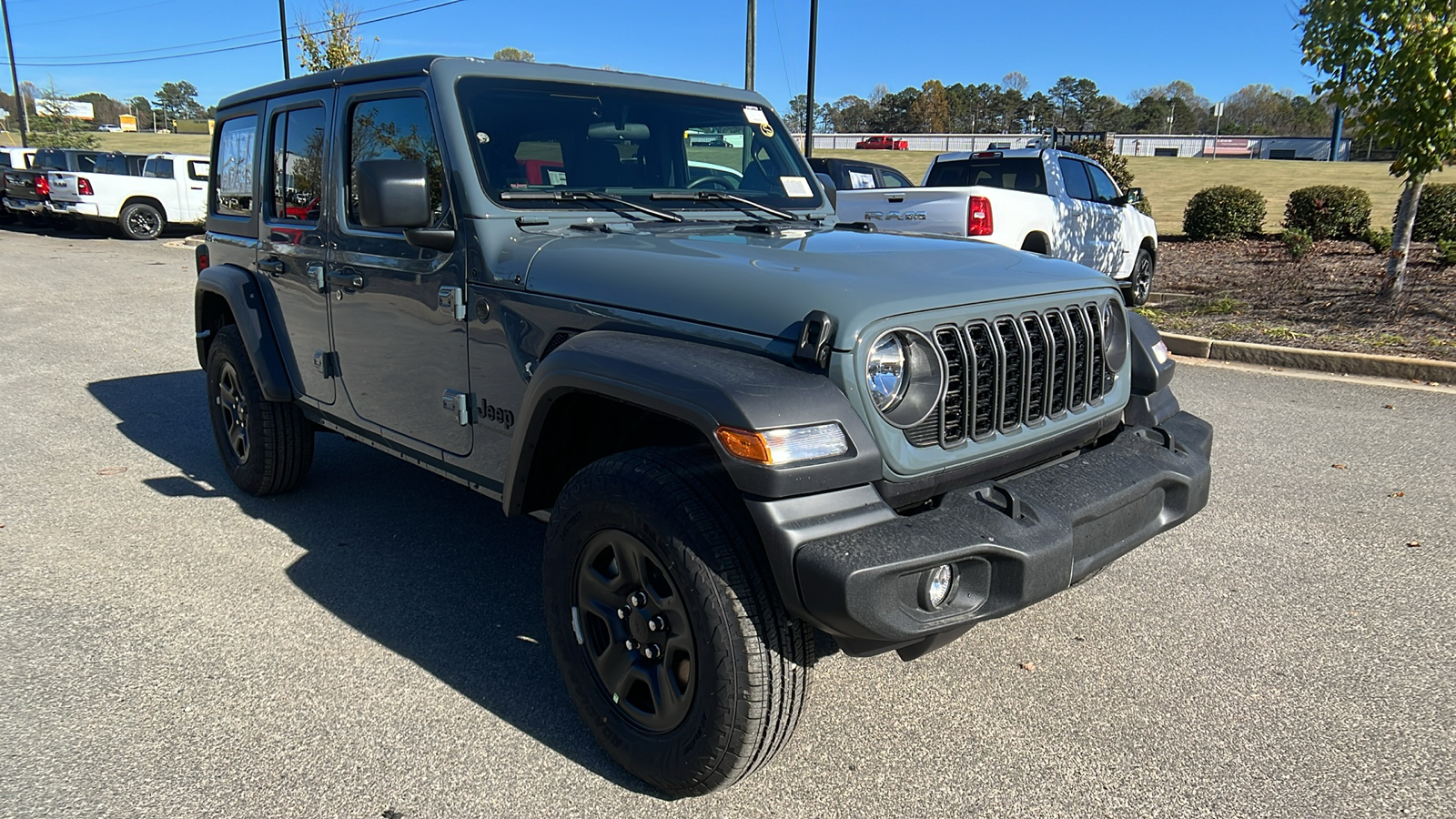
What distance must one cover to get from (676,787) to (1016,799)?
2.94 ft

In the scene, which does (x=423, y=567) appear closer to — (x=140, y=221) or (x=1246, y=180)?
(x=140, y=221)

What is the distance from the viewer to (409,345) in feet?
11.8

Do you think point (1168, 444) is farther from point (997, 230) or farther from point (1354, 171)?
point (1354, 171)

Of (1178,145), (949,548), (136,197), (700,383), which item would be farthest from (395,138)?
(1178,145)

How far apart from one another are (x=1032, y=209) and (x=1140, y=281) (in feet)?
9.80

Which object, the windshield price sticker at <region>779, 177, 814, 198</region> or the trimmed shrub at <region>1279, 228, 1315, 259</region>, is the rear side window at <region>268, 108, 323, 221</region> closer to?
the windshield price sticker at <region>779, 177, 814, 198</region>

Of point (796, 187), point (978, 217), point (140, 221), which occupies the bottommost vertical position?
point (140, 221)

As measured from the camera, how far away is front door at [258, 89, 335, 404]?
13.4ft

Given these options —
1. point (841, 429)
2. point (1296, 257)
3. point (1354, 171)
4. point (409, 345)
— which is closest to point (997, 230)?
point (1296, 257)

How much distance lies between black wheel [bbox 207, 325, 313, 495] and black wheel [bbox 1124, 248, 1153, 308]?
373 inches

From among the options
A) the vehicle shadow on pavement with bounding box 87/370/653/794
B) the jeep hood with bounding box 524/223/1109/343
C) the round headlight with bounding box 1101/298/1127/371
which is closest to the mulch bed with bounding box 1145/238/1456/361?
the round headlight with bounding box 1101/298/1127/371

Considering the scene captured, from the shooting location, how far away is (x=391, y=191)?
3.03m

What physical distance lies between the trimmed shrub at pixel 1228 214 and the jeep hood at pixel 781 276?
1668 cm

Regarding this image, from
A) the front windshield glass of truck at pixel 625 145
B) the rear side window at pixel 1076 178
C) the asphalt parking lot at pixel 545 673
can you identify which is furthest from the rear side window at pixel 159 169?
the front windshield glass of truck at pixel 625 145
